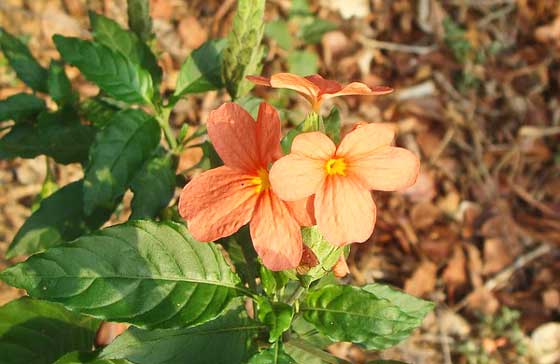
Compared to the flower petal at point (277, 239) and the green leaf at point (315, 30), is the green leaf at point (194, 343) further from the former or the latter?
the green leaf at point (315, 30)

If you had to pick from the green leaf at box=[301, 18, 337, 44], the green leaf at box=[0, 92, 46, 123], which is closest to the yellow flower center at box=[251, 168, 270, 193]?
the green leaf at box=[0, 92, 46, 123]

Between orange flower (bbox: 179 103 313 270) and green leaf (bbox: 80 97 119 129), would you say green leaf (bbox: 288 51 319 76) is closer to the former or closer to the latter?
green leaf (bbox: 80 97 119 129)

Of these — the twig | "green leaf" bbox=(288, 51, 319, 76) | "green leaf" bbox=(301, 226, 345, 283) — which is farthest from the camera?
the twig

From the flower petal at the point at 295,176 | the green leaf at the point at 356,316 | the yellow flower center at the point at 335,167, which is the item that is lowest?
the green leaf at the point at 356,316

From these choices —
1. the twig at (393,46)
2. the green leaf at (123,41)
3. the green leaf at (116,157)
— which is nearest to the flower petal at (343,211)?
the green leaf at (116,157)

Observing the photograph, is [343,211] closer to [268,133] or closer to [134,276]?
[268,133]

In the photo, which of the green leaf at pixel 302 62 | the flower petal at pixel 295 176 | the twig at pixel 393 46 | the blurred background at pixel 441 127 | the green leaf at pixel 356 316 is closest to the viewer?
the flower petal at pixel 295 176

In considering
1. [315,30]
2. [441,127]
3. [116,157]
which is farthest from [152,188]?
[441,127]
